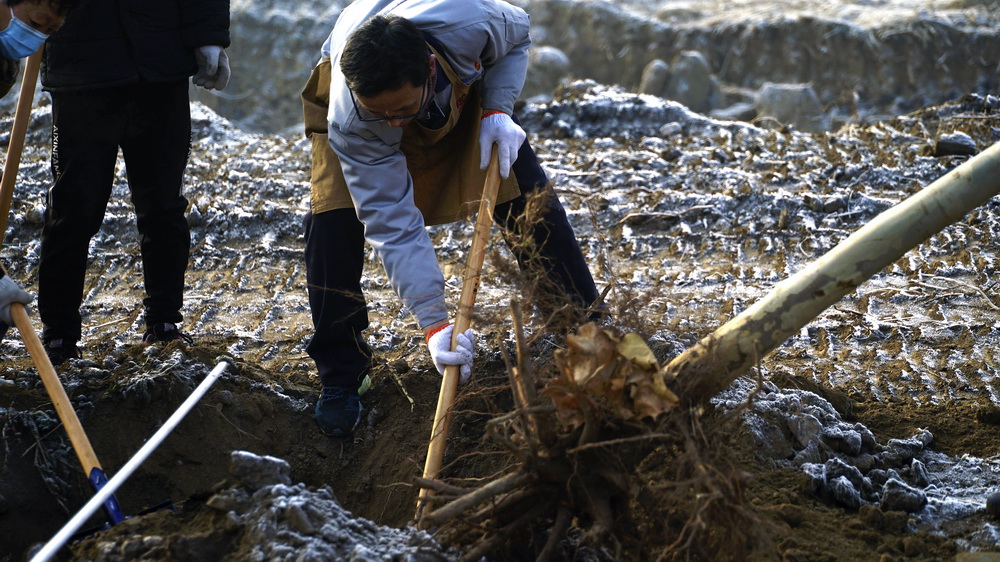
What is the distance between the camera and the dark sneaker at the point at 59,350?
2.97m

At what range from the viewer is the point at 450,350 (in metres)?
2.40

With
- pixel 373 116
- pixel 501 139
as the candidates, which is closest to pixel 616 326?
pixel 501 139

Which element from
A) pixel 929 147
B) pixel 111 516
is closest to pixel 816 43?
pixel 929 147

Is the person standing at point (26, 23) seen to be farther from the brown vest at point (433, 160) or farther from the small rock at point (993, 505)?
the small rock at point (993, 505)

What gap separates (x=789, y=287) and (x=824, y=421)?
828 mm

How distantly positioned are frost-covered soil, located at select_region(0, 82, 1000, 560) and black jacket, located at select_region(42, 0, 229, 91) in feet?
3.28

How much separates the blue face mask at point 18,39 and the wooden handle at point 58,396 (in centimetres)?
77

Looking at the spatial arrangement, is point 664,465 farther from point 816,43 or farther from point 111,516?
point 816,43

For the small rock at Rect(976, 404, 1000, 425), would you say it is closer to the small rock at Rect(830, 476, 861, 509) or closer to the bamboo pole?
the small rock at Rect(830, 476, 861, 509)

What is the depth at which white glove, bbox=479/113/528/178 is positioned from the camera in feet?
8.46

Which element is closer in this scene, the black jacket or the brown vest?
the brown vest

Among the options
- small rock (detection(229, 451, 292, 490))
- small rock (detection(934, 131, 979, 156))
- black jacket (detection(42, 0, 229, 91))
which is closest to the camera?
small rock (detection(229, 451, 292, 490))

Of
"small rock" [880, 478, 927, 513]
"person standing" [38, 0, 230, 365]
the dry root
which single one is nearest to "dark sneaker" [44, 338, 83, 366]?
"person standing" [38, 0, 230, 365]

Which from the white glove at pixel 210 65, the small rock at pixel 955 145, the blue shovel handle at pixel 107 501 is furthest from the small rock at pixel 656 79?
the blue shovel handle at pixel 107 501
